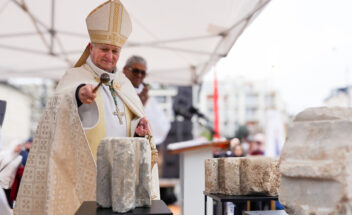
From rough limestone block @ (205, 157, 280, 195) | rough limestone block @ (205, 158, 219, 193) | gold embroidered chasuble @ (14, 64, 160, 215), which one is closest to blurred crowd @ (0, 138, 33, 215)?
gold embroidered chasuble @ (14, 64, 160, 215)

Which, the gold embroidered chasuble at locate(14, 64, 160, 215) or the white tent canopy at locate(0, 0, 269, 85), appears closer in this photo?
the gold embroidered chasuble at locate(14, 64, 160, 215)

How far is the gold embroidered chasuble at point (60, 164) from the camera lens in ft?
5.92

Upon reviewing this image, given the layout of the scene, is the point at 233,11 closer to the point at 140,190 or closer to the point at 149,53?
the point at 149,53

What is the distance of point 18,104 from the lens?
30.2 metres

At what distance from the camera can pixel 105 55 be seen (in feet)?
6.94

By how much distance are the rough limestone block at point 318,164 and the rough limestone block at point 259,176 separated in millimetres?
485

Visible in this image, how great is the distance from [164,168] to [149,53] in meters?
4.33

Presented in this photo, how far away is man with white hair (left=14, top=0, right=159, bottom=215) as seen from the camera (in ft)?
5.91

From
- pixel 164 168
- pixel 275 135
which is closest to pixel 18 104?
pixel 164 168

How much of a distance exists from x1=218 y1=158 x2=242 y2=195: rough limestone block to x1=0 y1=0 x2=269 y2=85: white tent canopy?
5.59ft

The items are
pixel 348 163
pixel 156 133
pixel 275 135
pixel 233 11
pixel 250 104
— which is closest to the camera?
pixel 348 163

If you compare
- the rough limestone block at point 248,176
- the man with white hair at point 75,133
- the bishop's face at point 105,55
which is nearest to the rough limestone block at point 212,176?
the rough limestone block at point 248,176

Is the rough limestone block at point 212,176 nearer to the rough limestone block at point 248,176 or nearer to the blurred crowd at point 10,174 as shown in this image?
the rough limestone block at point 248,176

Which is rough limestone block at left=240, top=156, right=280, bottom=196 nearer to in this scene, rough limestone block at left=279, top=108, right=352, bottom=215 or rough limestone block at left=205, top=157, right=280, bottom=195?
rough limestone block at left=205, top=157, right=280, bottom=195
